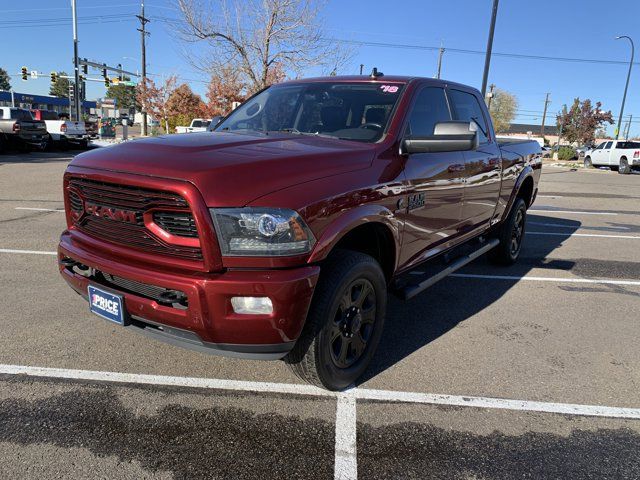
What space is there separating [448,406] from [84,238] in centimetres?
246

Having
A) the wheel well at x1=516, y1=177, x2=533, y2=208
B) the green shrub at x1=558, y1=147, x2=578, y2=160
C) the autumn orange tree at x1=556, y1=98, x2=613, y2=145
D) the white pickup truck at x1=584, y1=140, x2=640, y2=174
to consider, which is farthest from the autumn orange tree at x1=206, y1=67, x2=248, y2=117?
the autumn orange tree at x1=556, y1=98, x2=613, y2=145

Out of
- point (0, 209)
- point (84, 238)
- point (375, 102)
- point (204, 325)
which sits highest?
point (375, 102)

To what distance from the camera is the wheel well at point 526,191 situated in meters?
6.38

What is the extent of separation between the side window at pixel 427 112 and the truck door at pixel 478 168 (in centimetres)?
27

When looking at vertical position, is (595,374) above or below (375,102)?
below

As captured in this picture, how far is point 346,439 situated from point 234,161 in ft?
5.25

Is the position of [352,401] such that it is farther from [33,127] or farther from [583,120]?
[583,120]

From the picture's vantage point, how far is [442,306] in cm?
476

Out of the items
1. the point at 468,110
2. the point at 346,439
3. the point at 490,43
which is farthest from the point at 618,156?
the point at 346,439

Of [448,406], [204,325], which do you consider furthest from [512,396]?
[204,325]

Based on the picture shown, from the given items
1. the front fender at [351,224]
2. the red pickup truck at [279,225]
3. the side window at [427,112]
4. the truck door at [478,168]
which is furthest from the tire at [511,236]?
the front fender at [351,224]

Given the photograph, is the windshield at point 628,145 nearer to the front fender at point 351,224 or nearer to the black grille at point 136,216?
the front fender at point 351,224

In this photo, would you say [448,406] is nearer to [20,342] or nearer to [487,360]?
[487,360]

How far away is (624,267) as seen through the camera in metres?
6.54
